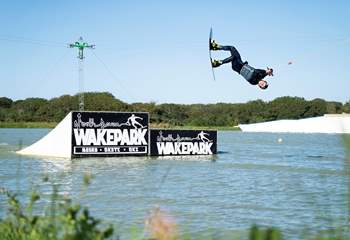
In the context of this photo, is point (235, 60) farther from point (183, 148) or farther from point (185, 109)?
point (185, 109)

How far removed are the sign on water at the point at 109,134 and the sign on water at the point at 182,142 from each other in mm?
703

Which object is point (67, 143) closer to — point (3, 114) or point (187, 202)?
point (187, 202)

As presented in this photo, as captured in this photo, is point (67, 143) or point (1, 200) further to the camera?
point (67, 143)

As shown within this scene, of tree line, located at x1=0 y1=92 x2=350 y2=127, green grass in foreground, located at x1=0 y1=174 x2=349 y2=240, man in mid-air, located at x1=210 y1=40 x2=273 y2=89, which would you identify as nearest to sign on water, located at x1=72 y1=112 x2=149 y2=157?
man in mid-air, located at x1=210 y1=40 x2=273 y2=89

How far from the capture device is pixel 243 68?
42.6ft

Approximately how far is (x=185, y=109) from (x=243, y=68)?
125 meters

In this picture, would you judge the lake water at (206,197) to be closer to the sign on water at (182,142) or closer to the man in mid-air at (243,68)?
the man in mid-air at (243,68)

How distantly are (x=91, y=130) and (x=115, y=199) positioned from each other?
51.6 feet

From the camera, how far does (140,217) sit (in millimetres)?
9664

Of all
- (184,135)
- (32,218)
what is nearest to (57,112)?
(184,135)

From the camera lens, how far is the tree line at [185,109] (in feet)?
371

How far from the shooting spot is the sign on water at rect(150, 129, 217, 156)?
2988 centimetres

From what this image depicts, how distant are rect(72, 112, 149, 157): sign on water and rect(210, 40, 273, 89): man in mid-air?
48.5 feet

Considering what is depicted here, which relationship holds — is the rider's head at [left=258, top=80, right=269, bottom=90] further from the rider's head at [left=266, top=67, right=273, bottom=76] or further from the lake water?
the lake water
